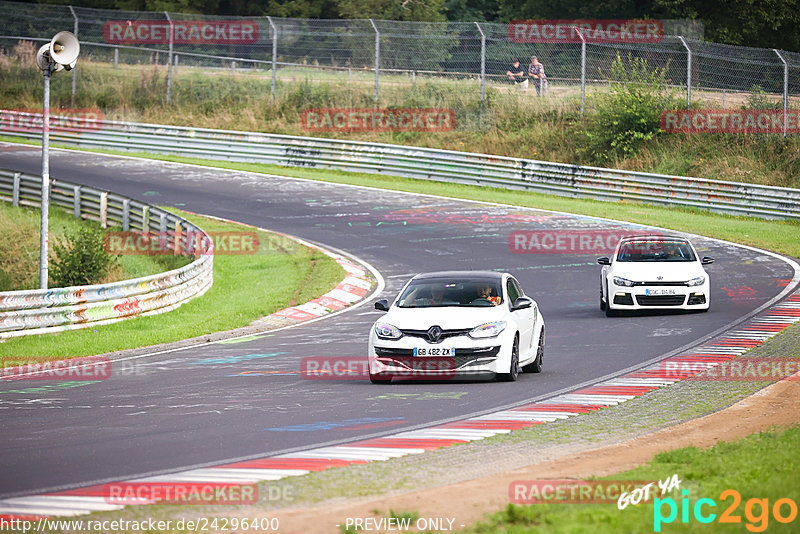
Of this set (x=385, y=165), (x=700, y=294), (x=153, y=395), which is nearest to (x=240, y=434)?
(x=153, y=395)

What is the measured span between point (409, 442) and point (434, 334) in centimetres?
372

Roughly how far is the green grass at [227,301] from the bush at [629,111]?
51.3 feet

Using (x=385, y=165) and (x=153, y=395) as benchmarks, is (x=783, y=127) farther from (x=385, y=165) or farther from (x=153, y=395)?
(x=153, y=395)

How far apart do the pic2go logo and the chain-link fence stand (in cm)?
3191

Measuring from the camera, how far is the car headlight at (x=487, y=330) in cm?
1337

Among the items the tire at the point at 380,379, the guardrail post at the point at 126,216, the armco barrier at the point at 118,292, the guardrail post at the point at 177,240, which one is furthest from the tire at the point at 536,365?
the guardrail post at the point at 126,216

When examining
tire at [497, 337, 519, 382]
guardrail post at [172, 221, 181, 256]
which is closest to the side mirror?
tire at [497, 337, 519, 382]

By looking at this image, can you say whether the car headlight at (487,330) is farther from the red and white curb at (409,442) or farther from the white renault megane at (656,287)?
the white renault megane at (656,287)

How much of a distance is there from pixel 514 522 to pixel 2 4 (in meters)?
47.7

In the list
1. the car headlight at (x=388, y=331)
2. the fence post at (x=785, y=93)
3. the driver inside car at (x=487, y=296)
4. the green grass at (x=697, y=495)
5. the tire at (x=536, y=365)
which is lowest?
the tire at (x=536, y=365)

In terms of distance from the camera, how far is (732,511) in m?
6.55

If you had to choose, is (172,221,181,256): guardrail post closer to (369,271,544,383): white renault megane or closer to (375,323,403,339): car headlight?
Result: (369,271,544,383): white renault megane

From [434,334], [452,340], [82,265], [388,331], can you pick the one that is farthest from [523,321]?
[82,265]

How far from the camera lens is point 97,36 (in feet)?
155
